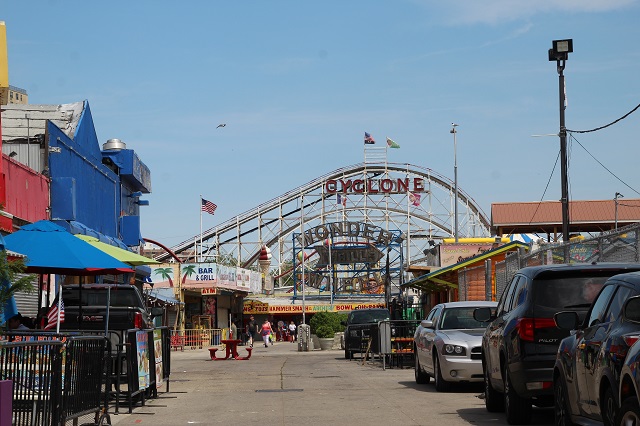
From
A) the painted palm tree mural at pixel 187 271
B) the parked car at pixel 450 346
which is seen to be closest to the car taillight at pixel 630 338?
the parked car at pixel 450 346

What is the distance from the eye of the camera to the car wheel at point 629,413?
736cm

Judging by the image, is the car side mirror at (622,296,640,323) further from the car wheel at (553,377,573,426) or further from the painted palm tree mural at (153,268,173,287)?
the painted palm tree mural at (153,268,173,287)

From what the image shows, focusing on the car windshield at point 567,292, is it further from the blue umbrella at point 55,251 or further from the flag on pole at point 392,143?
the flag on pole at point 392,143

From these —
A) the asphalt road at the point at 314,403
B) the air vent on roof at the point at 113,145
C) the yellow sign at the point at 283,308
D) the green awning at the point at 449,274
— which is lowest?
the asphalt road at the point at 314,403

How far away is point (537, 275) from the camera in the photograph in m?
12.0

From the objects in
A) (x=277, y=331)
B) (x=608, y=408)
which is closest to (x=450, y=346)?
(x=608, y=408)

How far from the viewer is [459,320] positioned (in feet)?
62.3

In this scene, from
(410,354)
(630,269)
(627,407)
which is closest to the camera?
(627,407)

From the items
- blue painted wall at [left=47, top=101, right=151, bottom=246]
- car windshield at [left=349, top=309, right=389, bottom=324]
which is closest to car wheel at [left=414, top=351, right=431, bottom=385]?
A: blue painted wall at [left=47, top=101, right=151, bottom=246]

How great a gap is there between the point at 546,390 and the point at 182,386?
10787 mm

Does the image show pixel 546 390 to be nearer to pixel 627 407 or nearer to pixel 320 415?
pixel 320 415

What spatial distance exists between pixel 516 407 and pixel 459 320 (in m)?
6.66

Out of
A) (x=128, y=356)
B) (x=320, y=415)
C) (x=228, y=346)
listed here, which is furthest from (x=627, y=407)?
(x=228, y=346)

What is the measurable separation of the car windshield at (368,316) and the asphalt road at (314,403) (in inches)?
445
